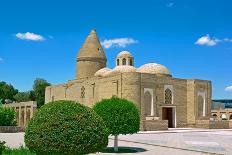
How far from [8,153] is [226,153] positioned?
8420 millimetres

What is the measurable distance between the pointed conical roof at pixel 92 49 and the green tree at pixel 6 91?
31.4m

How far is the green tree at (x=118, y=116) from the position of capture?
15.0m

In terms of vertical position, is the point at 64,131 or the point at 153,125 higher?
the point at 64,131

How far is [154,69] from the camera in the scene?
136 ft

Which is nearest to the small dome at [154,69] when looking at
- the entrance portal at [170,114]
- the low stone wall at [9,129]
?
the entrance portal at [170,114]

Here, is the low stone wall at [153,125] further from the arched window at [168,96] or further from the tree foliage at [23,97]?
the tree foliage at [23,97]

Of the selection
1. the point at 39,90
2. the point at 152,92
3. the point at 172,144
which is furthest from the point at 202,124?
the point at 39,90

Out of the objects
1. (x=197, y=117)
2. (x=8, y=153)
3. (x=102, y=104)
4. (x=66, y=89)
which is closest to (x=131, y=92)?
(x=197, y=117)

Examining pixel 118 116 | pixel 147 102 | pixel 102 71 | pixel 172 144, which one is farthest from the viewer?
pixel 102 71

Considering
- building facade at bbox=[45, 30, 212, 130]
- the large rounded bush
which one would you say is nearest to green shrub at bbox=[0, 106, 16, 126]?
building facade at bbox=[45, 30, 212, 130]

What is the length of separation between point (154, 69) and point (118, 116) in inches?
1055

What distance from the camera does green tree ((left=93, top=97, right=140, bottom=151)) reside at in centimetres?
1505

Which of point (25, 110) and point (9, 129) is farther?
point (25, 110)

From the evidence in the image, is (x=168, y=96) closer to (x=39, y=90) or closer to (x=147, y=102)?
(x=147, y=102)
